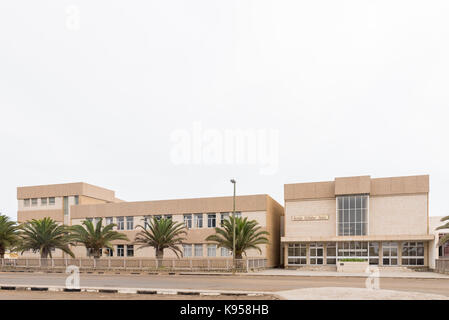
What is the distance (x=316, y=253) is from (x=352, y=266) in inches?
272

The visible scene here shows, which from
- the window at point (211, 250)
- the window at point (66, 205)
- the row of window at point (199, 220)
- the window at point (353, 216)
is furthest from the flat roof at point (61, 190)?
the window at point (353, 216)

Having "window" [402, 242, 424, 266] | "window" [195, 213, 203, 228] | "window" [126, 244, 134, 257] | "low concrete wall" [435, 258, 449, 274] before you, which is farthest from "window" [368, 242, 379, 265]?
"window" [126, 244, 134, 257]

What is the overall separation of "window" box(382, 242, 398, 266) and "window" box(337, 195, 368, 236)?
254cm

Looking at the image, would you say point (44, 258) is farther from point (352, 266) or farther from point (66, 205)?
point (352, 266)

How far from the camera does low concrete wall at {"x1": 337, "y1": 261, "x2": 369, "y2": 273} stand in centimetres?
3803

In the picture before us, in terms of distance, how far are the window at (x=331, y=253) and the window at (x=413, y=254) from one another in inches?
271

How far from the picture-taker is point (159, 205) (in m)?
50.4

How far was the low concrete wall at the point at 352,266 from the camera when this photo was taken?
1497 inches

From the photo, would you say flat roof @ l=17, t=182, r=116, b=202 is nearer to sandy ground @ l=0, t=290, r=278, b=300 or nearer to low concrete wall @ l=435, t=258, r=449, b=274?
sandy ground @ l=0, t=290, r=278, b=300

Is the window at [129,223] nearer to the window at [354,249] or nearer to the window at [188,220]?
the window at [188,220]

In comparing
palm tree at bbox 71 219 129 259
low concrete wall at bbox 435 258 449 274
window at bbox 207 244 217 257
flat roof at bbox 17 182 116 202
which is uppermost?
flat roof at bbox 17 182 116 202
